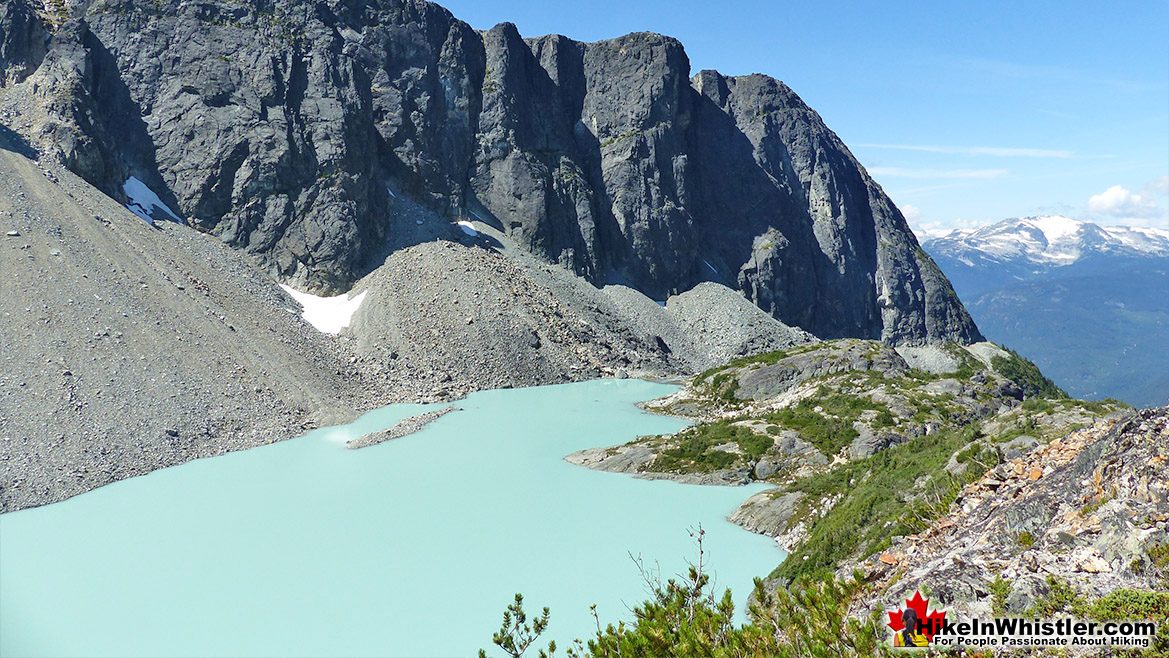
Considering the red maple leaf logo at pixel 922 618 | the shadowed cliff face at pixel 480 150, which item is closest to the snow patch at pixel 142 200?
the shadowed cliff face at pixel 480 150

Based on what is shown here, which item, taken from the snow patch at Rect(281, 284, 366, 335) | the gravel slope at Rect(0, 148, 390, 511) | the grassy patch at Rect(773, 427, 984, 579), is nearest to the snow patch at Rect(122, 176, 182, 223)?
the gravel slope at Rect(0, 148, 390, 511)

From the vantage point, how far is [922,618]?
10773 mm

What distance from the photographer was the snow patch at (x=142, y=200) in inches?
3388

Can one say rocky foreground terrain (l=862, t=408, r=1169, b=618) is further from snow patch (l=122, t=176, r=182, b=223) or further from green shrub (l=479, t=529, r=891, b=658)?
snow patch (l=122, t=176, r=182, b=223)

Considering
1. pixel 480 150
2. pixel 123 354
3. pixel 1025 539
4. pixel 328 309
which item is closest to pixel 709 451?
pixel 1025 539

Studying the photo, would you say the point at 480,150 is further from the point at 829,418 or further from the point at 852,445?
the point at 852,445

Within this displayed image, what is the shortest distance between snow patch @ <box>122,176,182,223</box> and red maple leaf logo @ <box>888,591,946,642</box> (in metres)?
90.9

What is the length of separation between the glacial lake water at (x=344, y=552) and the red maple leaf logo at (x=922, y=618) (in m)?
17.1

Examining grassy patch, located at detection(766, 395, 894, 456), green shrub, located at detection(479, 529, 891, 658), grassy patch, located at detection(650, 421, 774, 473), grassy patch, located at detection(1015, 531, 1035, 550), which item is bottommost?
grassy patch, located at detection(650, 421, 774, 473)

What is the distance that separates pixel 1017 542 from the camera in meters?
14.0

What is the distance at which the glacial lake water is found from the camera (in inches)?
1075

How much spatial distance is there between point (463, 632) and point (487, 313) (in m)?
61.5

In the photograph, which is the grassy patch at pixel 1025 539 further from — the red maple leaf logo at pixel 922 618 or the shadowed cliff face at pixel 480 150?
the shadowed cliff face at pixel 480 150

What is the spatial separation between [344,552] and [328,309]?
2301 inches
